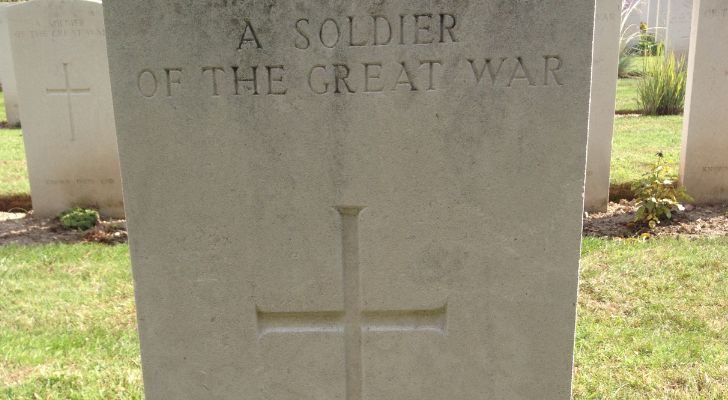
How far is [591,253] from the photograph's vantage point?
456cm

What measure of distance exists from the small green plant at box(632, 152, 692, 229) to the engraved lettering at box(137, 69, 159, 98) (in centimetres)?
448

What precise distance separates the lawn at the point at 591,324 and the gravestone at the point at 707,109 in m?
1.40

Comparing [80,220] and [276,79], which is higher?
[276,79]

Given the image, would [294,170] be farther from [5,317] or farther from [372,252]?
[5,317]

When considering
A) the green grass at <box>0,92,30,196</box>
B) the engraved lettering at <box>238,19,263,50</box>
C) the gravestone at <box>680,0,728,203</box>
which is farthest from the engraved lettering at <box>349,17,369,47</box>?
the green grass at <box>0,92,30,196</box>

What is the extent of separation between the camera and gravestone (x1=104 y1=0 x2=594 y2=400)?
5.57 feet

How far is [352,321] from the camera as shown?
194 centimetres

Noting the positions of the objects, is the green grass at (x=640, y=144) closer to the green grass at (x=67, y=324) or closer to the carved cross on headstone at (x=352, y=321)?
the green grass at (x=67, y=324)

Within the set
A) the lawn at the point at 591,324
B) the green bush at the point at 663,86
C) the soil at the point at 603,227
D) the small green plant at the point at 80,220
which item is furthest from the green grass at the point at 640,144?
the small green plant at the point at 80,220

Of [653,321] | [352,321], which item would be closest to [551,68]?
[352,321]

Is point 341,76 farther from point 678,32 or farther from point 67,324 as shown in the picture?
point 678,32

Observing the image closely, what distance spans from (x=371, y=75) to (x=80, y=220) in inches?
195

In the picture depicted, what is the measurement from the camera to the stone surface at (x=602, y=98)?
18.6 feet

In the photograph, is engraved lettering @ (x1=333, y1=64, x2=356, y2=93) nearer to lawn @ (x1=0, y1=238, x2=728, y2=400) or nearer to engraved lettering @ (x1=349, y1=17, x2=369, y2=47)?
engraved lettering @ (x1=349, y1=17, x2=369, y2=47)
